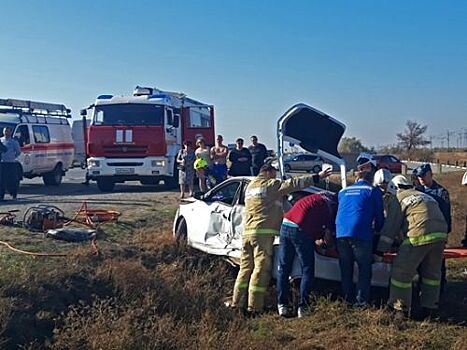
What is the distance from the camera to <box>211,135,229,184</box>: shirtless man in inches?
607

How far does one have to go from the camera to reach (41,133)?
21406 millimetres

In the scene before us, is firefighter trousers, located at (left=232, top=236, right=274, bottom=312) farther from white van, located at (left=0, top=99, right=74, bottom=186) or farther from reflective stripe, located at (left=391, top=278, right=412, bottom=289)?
white van, located at (left=0, top=99, right=74, bottom=186)

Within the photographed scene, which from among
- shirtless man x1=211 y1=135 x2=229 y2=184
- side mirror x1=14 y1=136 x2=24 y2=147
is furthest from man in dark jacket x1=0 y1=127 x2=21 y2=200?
side mirror x1=14 y1=136 x2=24 y2=147

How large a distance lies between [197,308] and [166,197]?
912 cm

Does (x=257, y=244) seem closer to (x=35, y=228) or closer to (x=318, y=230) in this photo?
(x=318, y=230)

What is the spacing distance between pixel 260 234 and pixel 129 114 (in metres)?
11.7

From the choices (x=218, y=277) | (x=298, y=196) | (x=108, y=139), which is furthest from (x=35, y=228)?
(x=108, y=139)

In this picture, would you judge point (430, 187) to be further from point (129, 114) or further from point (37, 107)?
point (37, 107)

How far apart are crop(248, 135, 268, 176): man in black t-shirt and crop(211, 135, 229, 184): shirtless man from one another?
1.17 metres

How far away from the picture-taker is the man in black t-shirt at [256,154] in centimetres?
1441

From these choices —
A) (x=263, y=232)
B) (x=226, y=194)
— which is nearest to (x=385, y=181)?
(x=263, y=232)

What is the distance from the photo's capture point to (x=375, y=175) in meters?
7.89

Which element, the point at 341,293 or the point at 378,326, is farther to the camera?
the point at 341,293

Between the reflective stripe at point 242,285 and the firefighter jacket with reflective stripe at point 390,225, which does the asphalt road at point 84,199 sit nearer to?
the reflective stripe at point 242,285
